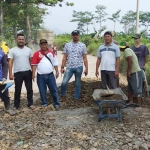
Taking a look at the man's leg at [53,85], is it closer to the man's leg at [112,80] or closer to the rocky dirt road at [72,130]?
the rocky dirt road at [72,130]

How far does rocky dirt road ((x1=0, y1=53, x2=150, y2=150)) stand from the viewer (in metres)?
4.26

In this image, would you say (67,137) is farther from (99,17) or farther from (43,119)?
(99,17)

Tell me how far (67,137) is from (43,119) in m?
0.99

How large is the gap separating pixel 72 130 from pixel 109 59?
185 centimetres

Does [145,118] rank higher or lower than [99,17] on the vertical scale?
lower

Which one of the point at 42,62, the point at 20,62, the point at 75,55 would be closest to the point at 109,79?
the point at 75,55

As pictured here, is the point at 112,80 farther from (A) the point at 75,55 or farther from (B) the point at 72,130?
(B) the point at 72,130

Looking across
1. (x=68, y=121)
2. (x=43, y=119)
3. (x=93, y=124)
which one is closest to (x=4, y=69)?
(x=43, y=119)

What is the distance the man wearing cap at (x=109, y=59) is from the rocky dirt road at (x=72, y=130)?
782 mm

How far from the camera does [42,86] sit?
19.4 feet

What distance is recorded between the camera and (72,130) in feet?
15.6

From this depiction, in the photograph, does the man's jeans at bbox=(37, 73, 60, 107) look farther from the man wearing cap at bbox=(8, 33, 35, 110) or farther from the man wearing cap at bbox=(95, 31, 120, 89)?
the man wearing cap at bbox=(95, 31, 120, 89)

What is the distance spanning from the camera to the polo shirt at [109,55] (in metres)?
5.69

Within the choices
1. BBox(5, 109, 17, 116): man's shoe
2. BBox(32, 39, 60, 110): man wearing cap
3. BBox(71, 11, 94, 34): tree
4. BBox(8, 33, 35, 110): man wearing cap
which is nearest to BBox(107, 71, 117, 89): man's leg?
BBox(32, 39, 60, 110): man wearing cap
